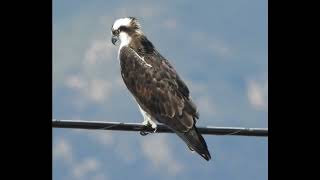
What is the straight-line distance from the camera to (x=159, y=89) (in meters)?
10.2

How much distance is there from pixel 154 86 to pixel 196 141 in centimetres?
168

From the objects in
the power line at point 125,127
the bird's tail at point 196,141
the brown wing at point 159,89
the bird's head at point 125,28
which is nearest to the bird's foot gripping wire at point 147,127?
the brown wing at point 159,89

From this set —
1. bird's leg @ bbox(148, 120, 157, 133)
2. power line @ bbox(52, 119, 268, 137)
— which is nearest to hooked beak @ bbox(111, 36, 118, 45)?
bird's leg @ bbox(148, 120, 157, 133)

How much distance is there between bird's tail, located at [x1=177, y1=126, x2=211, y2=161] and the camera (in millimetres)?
8602

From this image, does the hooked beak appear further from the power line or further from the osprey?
the power line

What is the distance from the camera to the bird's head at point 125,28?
11055 mm

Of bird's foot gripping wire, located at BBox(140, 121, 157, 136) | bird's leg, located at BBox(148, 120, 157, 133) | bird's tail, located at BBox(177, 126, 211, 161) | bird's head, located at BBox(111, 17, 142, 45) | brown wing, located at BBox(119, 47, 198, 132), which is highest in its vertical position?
bird's head, located at BBox(111, 17, 142, 45)

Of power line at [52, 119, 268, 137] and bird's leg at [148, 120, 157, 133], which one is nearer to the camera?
power line at [52, 119, 268, 137]

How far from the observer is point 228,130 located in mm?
7270

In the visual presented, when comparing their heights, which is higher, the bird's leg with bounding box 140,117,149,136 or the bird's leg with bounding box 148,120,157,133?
the bird's leg with bounding box 140,117,149,136

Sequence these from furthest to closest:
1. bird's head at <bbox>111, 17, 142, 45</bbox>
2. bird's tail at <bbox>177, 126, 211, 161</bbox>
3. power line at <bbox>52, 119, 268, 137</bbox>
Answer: bird's head at <bbox>111, 17, 142, 45</bbox>
bird's tail at <bbox>177, 126, 211, 161</bbox>
power line at <bbox>52, 119, 268, 137</bbox>
